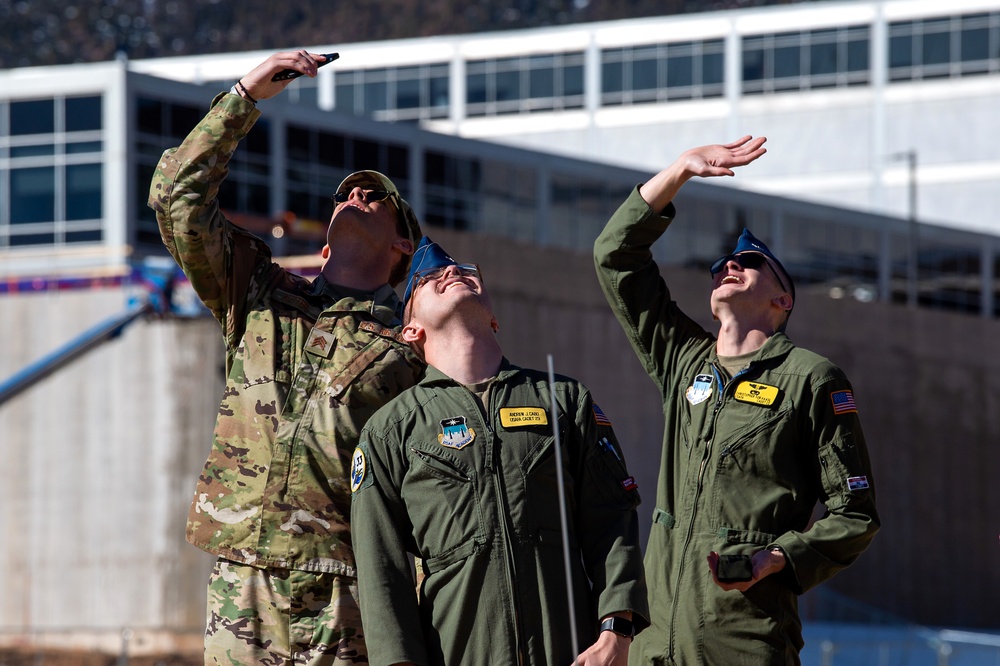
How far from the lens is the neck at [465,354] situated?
211 inches

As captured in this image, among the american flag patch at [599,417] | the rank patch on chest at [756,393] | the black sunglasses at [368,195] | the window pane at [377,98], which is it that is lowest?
the american flag patch at [599,417]

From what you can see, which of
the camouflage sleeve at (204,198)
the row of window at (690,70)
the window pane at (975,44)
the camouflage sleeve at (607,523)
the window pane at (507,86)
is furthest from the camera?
the window pane at (507,86)

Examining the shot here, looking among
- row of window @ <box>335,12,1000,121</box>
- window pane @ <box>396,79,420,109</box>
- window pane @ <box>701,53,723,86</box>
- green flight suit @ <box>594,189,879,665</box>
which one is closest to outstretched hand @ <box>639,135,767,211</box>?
green flight suit @ <box>594,189,879,665</box>

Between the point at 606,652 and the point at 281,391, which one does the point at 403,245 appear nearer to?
the point at 281,391

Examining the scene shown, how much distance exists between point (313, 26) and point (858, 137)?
83215 millimetres

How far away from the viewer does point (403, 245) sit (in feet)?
21.1

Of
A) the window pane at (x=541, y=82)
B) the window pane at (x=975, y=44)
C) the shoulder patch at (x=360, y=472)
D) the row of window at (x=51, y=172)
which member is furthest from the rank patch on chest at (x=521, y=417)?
the window pane at (x=541, y=82)

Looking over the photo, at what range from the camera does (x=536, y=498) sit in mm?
5121

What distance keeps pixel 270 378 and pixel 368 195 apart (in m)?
0.84

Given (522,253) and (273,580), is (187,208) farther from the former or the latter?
(522,253)

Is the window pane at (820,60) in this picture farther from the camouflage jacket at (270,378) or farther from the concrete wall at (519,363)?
the camouflage jacket at (270,378)

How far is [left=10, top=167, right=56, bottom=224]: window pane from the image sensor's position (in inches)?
1613

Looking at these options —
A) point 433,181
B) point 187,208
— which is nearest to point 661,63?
point 433,181

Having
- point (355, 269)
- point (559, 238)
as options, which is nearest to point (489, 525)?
point (355, 269)
